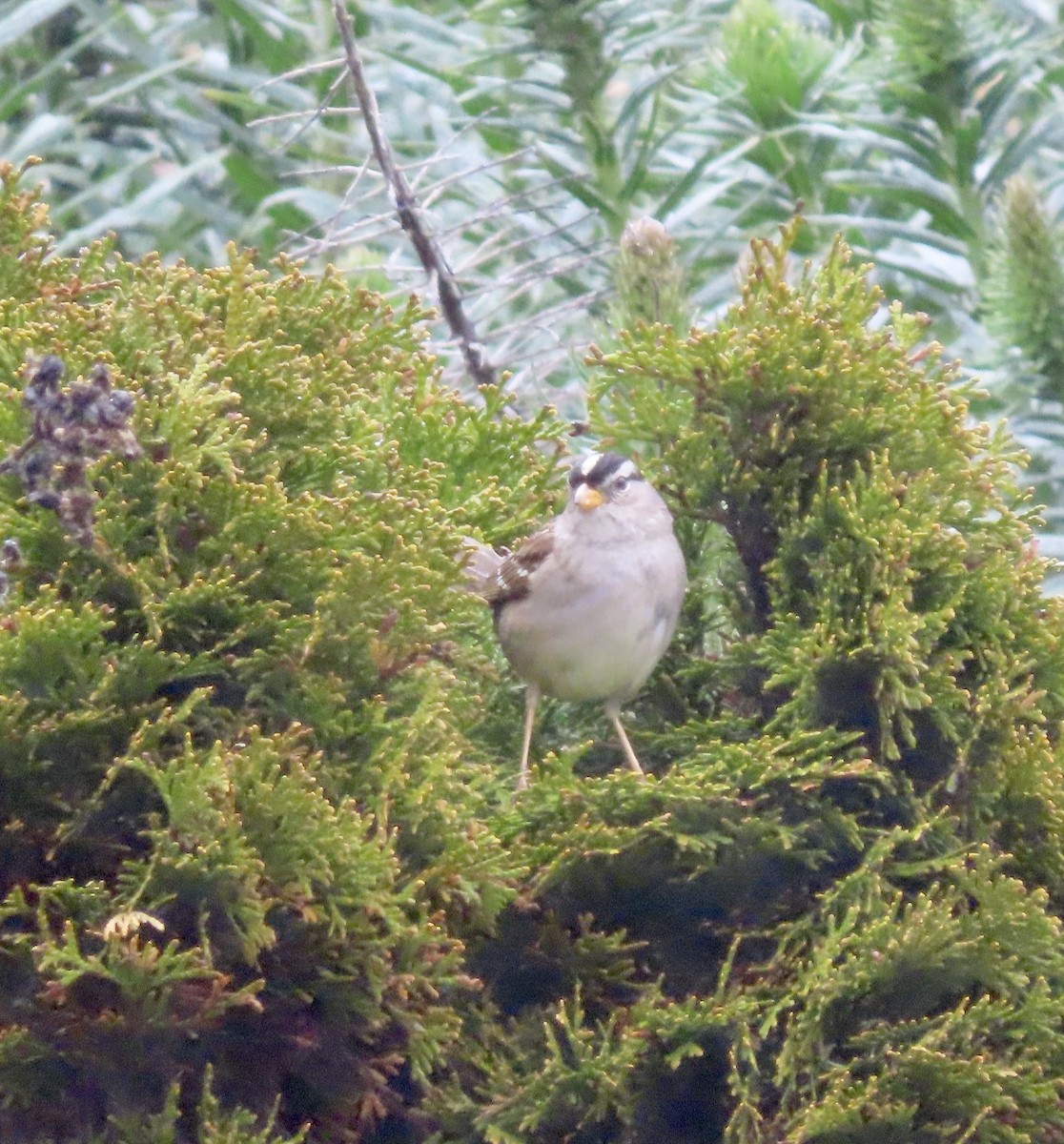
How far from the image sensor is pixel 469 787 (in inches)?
83.8

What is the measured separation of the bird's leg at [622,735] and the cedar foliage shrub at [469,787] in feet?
0.14

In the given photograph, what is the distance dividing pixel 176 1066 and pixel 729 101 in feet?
9.40

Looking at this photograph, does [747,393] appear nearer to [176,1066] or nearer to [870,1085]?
[870,1085]

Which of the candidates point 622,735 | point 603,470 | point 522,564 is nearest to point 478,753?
point 622,735

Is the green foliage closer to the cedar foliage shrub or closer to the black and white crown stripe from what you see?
the cedar foliage shrub

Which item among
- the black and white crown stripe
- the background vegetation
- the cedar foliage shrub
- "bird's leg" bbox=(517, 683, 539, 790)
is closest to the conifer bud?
the background vegetation

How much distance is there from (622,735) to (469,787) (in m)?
0.47

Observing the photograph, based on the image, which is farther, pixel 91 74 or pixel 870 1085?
pixel 91 74

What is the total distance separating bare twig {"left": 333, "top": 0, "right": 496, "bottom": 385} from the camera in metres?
3.02

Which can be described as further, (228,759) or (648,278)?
(648,278)

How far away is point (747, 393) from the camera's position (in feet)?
7.89

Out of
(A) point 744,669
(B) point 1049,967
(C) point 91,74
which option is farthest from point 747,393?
(C) point 91,74

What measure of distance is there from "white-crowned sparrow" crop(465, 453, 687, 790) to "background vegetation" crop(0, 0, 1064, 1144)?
66 mm

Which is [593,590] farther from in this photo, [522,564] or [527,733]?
[527,733]
